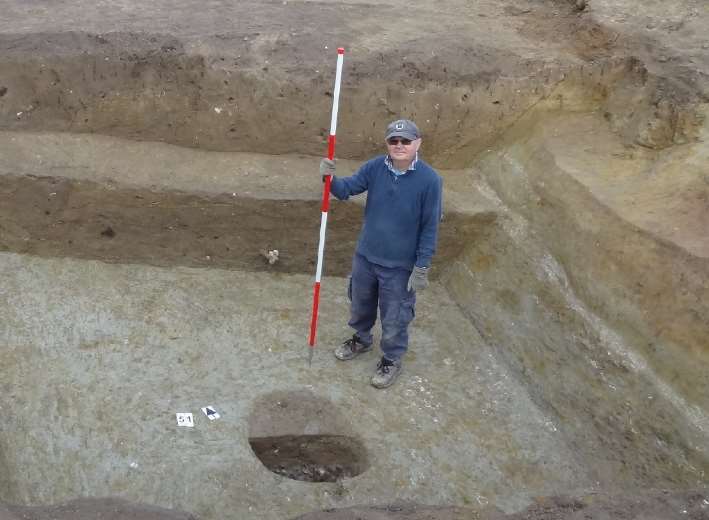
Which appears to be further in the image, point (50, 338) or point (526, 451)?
point (50, 338)

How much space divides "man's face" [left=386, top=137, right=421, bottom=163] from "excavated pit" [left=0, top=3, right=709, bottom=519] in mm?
1636

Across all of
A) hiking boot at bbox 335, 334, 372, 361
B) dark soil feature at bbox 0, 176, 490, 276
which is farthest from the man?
dark soil feature at bbox 0, 176, 490, 276

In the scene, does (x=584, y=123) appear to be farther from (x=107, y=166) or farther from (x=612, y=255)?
(x=107, y=166)

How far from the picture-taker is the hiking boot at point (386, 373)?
541 centimetres

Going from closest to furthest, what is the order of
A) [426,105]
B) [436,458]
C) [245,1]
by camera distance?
[436,458]
[426,105]
[245,1]

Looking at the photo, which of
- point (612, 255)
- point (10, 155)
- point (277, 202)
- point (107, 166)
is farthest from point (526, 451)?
point (10, 155)

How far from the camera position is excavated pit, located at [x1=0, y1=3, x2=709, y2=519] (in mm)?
4668

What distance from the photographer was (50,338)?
5422mm

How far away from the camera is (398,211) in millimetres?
4809

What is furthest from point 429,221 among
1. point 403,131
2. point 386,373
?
point 386,373

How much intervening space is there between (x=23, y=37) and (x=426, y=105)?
3.46 metres

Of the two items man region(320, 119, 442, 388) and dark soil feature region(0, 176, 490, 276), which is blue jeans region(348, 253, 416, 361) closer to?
man region(320, 119, 442, 388)

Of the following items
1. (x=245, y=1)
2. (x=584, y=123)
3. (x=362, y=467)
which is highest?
(x=245, y=1)

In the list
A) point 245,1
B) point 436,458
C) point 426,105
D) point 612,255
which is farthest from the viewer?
point 245,1
